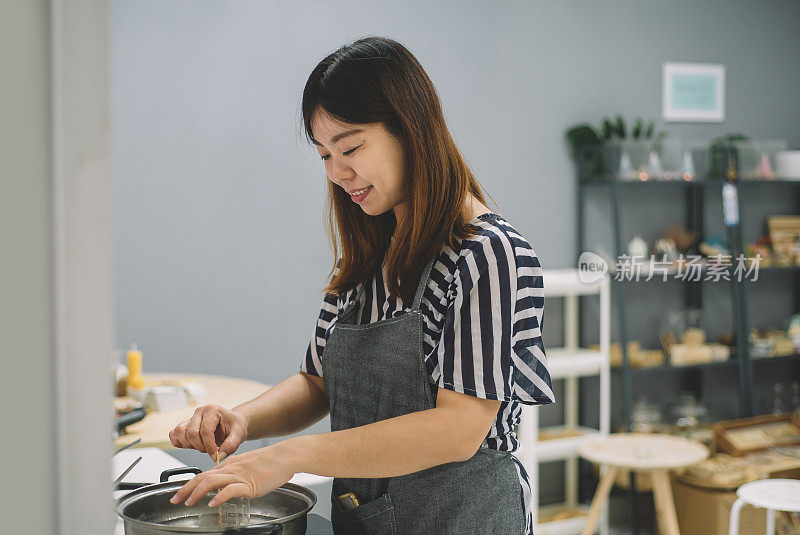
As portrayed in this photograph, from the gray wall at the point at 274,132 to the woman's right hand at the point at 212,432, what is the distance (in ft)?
7.22

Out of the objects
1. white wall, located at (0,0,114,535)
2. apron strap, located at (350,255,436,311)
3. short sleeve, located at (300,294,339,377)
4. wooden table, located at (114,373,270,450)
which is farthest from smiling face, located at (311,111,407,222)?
wooden table, located at (114,373,270,450)

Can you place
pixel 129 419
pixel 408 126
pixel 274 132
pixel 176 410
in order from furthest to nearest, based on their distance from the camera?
pixel 274 132 → pixel 176 410 → pixel 129 419 → pixel 408 126

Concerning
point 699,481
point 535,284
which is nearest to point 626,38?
point 699,481

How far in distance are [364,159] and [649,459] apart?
258cm

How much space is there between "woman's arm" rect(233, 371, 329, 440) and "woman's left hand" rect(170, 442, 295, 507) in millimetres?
326

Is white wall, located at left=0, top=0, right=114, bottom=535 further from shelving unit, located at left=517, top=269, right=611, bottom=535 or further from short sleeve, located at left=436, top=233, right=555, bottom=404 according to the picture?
shelving unit, located at left=517, top=269, right=611, bottom=535

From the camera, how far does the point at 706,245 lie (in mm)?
4281

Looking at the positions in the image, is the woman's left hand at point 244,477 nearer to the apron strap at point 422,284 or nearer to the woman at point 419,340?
the woman at point 419,340

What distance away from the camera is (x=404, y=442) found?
1107mm

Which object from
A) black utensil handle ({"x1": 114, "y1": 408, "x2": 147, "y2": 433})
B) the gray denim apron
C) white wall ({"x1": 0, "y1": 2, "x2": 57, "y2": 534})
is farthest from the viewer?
black utensil handle ({"x1": 114, "y1": 408, "x2": 147, "y2": 433})

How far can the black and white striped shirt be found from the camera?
1141 mm

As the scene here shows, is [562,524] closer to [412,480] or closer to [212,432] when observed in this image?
[412,480]

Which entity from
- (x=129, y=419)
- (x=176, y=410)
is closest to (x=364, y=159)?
(x=129, y=419)

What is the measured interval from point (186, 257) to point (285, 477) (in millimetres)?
2541
